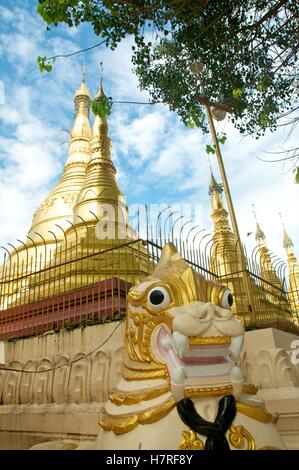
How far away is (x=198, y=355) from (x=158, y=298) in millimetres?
502

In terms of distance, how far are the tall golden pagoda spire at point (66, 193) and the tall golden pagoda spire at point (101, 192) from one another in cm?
378

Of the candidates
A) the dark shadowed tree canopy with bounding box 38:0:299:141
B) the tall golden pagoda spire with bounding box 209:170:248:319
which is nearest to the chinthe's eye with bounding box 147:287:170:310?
the dark shadowed tree canopy with bounding box 38:0:299:141

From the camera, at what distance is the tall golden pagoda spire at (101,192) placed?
10.6 meters

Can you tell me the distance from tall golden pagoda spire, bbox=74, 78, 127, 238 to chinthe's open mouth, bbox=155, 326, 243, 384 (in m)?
6.84

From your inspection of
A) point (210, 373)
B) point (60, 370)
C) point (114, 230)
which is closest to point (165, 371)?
point (210, 373)

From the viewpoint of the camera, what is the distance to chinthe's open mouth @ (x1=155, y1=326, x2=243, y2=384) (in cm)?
254

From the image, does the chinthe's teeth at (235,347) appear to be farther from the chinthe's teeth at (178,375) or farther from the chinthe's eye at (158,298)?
the chinthe's eye at (158,298)

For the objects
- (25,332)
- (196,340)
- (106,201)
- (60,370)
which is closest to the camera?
(196,340)

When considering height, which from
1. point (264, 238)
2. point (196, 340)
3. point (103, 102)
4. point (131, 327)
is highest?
point (264, 238)

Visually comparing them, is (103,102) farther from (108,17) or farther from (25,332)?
(25,332)

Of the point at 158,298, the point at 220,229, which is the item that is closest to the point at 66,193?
the point at 220,229

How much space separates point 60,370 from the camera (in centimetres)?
511

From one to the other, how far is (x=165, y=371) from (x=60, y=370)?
2945 millimetres

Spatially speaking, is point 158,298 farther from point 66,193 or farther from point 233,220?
point 66,193
